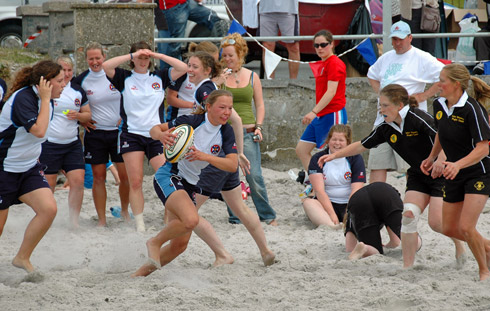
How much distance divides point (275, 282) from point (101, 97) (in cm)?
340

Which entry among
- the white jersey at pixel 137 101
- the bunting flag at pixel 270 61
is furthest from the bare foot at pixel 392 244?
the bunting flag at pixel 270 61

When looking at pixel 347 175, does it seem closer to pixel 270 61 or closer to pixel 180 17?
pixel 270 61

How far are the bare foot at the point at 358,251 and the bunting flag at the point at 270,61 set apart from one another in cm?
414

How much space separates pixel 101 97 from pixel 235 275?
3008mm

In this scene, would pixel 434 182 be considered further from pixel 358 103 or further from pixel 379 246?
pixel 358 103

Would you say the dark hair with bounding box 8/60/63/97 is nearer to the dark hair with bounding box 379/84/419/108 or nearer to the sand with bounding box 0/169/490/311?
the sand with bounding box 0/169/490/311

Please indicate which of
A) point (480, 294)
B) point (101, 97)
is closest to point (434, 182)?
point (480, 294)

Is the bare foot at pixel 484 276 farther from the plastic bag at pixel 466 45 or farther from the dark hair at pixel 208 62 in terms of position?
the plastic bag at pixel 466 45

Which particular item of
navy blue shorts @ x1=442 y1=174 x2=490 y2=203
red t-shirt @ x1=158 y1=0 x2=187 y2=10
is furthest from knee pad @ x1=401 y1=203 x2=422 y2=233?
red t-shirt @ x1=158 y1=0 x2=187 y2=10

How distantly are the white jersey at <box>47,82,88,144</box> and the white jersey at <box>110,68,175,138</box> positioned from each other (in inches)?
18.7

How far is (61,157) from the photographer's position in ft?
25.6

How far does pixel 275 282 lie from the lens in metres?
5.62

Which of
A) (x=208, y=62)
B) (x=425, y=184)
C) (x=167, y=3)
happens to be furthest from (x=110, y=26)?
(x=425, y=184)

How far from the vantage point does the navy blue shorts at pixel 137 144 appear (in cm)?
767
